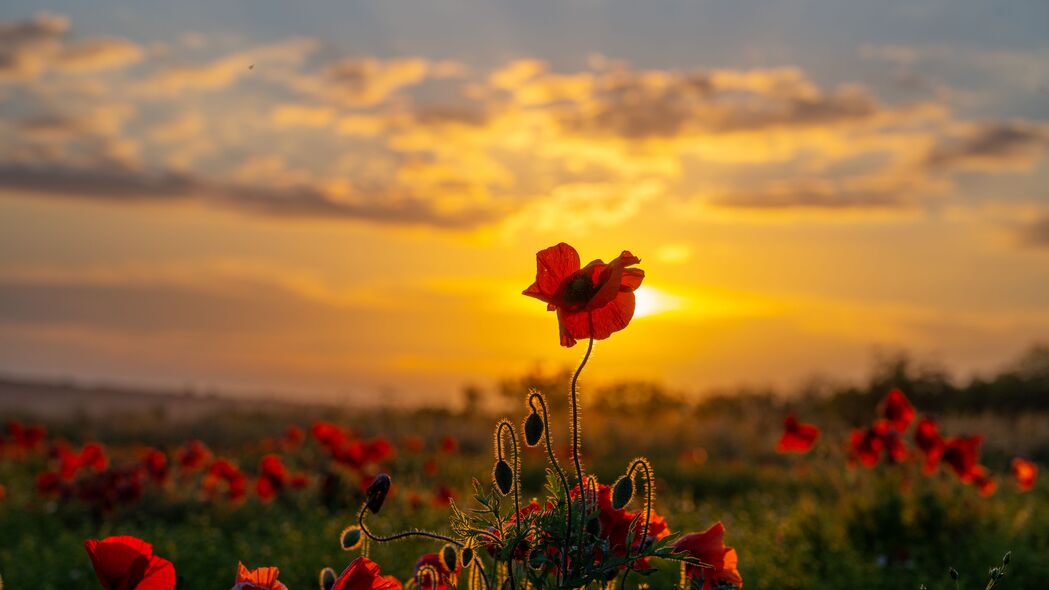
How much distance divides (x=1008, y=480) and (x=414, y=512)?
7.74 metres

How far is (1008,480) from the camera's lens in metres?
12.6

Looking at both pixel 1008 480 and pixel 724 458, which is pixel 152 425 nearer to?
pixel 724 458

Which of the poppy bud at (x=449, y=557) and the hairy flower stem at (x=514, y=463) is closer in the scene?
the hairy flower stem at (x=514, y=463)

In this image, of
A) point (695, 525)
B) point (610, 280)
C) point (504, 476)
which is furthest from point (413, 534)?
point (695, 525)

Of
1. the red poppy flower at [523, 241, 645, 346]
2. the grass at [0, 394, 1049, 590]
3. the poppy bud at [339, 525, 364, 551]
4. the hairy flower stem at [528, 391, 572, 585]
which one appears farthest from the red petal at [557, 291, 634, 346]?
the grass at [0, 394, 1049, 590]

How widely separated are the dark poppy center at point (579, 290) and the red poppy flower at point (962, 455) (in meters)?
5.06

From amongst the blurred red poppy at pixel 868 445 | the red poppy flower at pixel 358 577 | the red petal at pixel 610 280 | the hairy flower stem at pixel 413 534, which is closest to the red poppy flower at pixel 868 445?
the blurred red poppy at pixel 868 445

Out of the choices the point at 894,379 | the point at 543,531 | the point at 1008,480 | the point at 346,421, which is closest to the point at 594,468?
the point at 1008,480

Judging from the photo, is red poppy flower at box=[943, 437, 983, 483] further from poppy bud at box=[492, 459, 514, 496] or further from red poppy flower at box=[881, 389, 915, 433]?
poppy bud at box=[492, 459, 514, 496]

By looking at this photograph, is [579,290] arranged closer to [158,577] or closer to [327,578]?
[327,578]

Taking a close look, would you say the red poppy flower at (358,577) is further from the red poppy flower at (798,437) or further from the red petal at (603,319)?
the red poppy flower at (798,437)

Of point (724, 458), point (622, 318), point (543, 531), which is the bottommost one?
point (724, 458)

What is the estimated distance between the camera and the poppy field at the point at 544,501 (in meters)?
2.51

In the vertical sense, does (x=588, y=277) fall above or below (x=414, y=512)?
above
